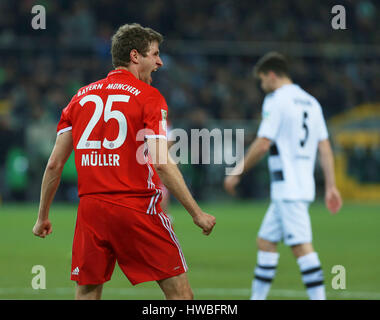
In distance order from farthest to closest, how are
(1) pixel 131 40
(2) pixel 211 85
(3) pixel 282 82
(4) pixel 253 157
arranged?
1. (2) pixel 211 85
2. (3) pixel 282 82
3. (4) pixel 253 157
4. (1) pixel 131 40

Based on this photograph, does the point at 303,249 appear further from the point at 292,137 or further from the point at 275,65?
the point at 275,65

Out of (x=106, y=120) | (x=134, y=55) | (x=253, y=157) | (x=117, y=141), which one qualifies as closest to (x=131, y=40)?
(x=134, y=55)

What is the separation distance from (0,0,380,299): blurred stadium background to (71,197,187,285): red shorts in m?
8.58

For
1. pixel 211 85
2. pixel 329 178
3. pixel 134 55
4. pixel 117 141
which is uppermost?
pixel 211 85

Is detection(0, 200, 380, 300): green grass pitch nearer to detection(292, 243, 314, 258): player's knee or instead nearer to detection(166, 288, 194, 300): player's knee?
detection(292, 243, 314, 258): player's knee

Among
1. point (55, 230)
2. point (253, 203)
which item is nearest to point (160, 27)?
point (253, 203)

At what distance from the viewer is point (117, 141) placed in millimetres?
4840

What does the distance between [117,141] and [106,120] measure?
0.48 ft

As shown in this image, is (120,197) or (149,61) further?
(149,61)

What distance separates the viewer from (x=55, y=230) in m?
15.5

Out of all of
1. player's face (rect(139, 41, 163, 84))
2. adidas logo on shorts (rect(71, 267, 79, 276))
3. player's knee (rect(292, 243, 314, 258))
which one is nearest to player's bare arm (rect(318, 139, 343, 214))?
player's knee (rect(292, 243, 314, 258))

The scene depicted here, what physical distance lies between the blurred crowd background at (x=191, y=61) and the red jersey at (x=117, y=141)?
16466 millimetres

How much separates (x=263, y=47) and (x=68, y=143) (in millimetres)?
20372

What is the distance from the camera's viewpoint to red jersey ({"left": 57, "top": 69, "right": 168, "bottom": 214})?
15.8ft
